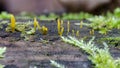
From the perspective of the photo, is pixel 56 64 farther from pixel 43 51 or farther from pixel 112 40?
pixel 112 40

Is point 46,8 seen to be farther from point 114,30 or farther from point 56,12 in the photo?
point 114,30

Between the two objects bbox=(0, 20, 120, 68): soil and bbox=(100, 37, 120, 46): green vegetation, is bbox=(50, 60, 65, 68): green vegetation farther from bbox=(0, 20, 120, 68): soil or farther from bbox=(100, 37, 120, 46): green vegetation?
bbox=(100, 37, 120, 46): green vegetation

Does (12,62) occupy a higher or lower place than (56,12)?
lower

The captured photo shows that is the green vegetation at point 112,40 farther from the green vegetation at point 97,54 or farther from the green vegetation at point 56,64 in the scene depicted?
the green vegetation at point 56,64

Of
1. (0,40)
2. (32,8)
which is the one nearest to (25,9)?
(32,8)

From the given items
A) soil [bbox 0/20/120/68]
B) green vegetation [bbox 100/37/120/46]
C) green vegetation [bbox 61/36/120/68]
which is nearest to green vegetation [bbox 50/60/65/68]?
soil [bbox 0/20/120/68]

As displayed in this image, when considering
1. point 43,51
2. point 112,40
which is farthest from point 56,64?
point 112,40

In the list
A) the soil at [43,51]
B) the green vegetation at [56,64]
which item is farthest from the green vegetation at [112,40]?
the green vegetation at [56,64]
